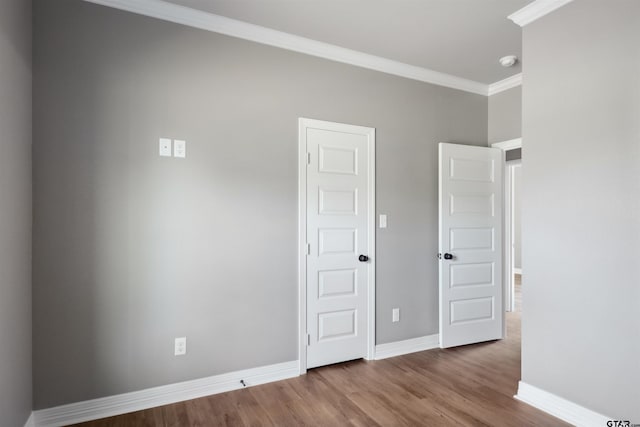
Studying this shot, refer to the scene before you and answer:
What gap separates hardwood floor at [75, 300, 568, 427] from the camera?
2.27 m

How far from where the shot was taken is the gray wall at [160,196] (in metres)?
2.22

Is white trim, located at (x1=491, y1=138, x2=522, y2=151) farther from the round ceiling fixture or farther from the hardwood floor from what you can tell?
the hardwood floor

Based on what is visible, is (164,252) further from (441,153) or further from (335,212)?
(441,153)

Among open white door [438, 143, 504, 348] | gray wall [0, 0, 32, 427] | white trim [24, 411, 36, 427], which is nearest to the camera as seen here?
gray wall [0, 0, 32, 427]

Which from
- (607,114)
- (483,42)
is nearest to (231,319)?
(607,114)

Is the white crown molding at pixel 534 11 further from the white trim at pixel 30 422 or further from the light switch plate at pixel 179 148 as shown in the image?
the white trim at pixel 30 422

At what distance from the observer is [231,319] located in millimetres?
2693

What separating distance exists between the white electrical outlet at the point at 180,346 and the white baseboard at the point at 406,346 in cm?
174

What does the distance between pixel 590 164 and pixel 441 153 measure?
56.9 inches

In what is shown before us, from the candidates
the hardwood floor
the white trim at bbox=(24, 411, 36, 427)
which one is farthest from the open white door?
the white trim at bbox=(24, 411, 36, 427)

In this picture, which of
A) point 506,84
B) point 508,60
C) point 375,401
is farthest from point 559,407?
point 506,84

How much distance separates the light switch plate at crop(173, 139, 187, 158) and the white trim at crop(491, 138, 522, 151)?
3.32 meters

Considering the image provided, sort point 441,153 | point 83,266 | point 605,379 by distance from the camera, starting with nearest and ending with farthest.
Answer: point 605,379
point 83,266
point 441,153

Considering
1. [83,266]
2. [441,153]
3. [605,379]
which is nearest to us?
[605,379]
